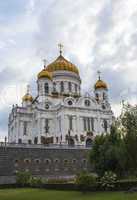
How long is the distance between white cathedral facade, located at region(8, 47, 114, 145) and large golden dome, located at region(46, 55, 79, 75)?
2.27m

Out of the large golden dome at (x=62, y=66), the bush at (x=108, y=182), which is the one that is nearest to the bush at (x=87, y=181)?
the bush at (x=108, y=182)

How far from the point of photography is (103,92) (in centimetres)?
7756

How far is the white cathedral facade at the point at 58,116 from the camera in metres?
67.1

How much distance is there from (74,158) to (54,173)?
15.8ft

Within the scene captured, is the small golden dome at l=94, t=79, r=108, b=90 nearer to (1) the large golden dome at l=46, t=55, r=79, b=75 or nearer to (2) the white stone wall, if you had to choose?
(2) the white stone wall

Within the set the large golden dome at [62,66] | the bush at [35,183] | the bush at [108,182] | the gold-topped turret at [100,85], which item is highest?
the large golden dome at [62,66]

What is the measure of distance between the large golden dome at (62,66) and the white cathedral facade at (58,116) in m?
2.27

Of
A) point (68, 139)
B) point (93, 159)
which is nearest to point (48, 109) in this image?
point (68, 139)

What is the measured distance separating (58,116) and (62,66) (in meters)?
14.9

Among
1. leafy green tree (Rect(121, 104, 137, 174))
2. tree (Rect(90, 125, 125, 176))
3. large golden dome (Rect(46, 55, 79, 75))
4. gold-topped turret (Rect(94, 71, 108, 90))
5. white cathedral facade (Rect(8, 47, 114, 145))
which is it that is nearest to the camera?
leafy green tree (Rect(121, 104, 137, 174))

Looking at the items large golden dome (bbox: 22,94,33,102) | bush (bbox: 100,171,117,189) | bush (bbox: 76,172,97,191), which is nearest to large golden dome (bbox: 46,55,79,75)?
large golden dome (bbox: 22,94,33,102)

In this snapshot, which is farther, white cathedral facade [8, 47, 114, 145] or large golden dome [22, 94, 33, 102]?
large golden dome [22, 94, 33, 102]

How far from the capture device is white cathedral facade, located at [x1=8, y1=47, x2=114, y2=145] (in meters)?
67.1

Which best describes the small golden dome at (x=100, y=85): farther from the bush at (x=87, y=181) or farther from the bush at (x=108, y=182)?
the bush at (x=108, y=182)
